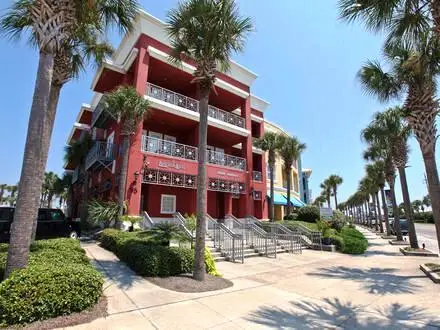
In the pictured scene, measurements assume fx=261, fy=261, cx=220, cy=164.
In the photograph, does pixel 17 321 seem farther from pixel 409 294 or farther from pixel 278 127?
pixel 278 127

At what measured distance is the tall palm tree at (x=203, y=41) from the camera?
8.27m

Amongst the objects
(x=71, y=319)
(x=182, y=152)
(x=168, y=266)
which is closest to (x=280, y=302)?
(x=168, y=266)

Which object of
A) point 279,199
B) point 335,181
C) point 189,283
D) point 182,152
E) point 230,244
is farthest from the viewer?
point 335,181

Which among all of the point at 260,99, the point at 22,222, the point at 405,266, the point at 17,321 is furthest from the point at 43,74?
the point at 260,99

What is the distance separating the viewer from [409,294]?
296 inches

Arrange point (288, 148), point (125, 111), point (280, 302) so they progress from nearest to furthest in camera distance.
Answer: point (280, 302)
point (125, 111)
point (288, 148)

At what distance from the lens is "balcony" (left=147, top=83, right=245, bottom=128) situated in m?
18.2

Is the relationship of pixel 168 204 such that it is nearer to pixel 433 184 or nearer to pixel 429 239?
pixel 433 184

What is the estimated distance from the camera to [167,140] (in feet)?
67.5

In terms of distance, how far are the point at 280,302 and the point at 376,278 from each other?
5.28 metres

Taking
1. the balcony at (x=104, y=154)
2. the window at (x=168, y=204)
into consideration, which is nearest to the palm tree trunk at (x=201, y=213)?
the balcony at (x=104, y=154)

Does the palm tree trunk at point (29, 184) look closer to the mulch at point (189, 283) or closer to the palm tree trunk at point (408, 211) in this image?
the mulch at point (189, 283)

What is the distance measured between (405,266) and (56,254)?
46.0 ft

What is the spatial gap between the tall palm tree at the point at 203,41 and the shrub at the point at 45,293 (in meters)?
3.51
